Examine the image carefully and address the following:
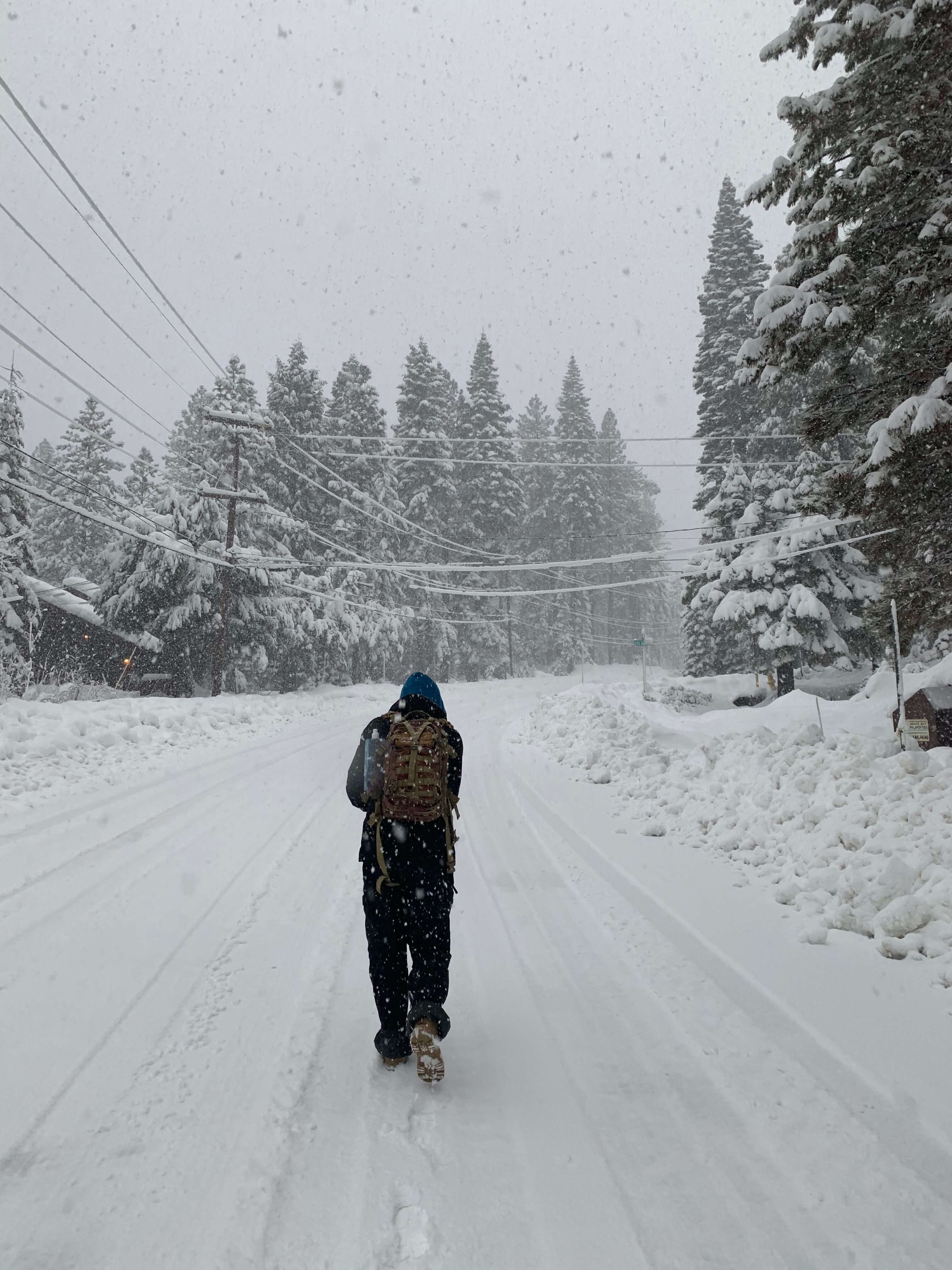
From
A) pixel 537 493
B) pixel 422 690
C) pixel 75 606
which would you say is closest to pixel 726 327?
pixel 422 690

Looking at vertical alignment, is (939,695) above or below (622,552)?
below

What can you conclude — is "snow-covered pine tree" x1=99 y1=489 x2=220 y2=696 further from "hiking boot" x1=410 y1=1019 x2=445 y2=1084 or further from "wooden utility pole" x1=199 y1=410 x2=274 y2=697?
"hiking boot" x1=410 y1=1019 x2=445 y2=1084

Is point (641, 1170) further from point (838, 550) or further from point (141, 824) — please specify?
point (838, 550)

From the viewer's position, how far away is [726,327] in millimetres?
23266

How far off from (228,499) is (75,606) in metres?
10.2

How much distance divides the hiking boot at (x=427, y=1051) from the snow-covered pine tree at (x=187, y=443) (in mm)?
36027

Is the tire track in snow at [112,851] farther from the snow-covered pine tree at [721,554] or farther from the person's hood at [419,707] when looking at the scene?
the snow-covered pine tree at [721,554]

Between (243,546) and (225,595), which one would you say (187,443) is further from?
(225,595)

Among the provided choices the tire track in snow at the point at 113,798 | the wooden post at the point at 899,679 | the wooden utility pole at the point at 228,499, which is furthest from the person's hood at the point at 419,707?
the wooden utility pole at the point at 228,499

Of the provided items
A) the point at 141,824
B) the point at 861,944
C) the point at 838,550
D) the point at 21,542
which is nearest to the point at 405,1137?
the point at 861,944

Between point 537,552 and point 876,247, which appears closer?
point 876,247

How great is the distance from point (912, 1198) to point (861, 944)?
8.12 feet

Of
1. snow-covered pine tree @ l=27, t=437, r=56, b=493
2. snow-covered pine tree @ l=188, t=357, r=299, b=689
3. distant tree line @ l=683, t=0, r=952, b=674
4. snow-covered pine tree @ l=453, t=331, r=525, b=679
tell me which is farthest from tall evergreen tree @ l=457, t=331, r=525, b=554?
distant tree line @ l=683, t=0, r=952, b=674

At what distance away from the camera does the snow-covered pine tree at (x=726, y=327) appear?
22.9 m
